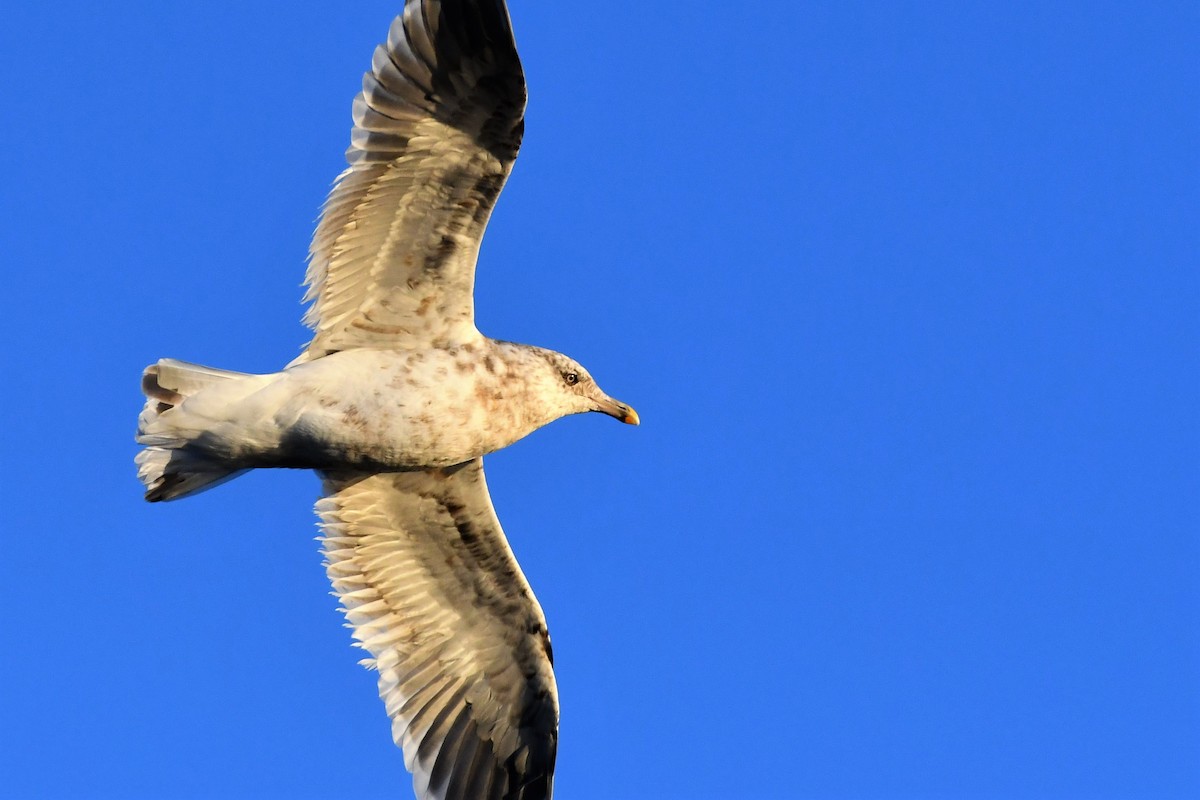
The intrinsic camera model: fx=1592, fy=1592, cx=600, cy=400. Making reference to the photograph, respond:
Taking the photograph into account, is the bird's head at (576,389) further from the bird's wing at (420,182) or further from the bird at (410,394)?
the bird's wing at (420,182)

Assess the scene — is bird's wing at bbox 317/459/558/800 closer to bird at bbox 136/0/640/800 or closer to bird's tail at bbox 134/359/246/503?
bird at bbox 136/0/640/800

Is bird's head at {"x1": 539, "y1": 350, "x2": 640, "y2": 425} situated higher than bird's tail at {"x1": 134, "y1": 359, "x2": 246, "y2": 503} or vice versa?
bird's head at {"x1": 539, "y1": 350, "x2": 640, "y2": 425}

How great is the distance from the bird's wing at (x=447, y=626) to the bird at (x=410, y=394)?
0.6 inches

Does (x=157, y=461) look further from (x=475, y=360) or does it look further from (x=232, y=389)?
(x=475, y=360)

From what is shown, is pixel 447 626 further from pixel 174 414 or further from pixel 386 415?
pixel 174 414

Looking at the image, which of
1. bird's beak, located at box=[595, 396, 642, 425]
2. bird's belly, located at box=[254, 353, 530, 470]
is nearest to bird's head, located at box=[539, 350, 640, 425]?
bird's beak, located at box=[595, 396, 642, 425]

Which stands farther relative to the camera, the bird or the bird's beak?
the bird's beak

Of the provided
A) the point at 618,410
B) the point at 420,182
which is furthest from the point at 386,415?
the point at 618,410

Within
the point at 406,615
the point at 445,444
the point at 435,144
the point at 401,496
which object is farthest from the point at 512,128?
the point at 406,615

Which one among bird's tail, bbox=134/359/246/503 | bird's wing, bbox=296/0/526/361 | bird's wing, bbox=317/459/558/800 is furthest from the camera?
bird's wing, bbox=317/459/558/800

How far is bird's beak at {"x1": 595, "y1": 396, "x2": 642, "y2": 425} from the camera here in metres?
10.9

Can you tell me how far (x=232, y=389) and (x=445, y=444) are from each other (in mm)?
1331

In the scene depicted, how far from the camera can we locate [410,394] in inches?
384

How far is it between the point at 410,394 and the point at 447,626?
2167 mm
